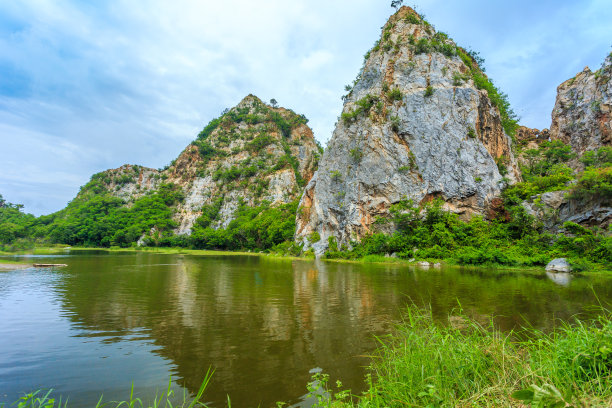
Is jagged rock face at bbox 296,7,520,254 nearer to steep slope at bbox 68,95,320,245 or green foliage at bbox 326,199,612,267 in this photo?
green foliage at bbox 326,199,612,267

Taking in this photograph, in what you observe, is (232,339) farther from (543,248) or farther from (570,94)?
(570,94)

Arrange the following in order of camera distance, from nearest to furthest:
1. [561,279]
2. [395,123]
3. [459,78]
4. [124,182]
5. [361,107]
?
[561,279] < [459,78] < [395,123] < [361,107] < [124,182]

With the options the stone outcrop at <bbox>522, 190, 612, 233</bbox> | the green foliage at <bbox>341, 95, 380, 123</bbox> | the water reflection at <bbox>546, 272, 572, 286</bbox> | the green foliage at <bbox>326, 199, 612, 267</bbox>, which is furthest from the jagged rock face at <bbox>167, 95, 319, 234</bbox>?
the water reflection at <bbox>546, 272, 572, 286</bbox>

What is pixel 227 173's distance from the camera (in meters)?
90.1

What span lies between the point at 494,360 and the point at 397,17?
6673cm

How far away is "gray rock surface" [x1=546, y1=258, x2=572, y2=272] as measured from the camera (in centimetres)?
2469

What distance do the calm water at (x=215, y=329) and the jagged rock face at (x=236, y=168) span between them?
68.2 m

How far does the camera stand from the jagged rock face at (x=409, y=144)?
140 ft

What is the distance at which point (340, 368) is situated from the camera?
19.9 ft

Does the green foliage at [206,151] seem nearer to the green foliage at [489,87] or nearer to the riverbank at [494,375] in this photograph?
the green foliage at [489,87]

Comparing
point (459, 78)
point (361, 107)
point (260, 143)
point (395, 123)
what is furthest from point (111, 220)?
point (459, 78)

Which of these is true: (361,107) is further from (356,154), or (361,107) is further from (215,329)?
(215,329)

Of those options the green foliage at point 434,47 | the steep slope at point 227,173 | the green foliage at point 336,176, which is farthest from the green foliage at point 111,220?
the green foliage at point 434,47

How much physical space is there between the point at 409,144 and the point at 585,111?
118 ft
